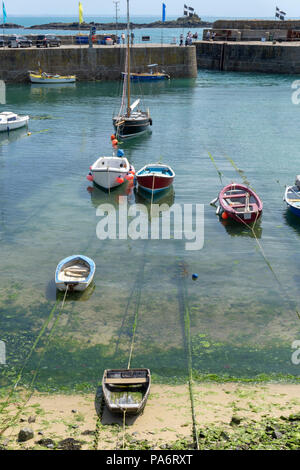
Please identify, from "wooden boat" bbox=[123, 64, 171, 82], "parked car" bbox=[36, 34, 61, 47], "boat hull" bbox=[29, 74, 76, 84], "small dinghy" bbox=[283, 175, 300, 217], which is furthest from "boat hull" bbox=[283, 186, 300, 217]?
"parked car" bbox=[36, 34, 61, 47]

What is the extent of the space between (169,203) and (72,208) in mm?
6691

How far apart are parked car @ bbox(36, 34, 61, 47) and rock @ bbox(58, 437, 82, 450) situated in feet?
250

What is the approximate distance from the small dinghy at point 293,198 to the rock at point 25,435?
2120 cm

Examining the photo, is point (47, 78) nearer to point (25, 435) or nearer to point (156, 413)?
point (156, 413)

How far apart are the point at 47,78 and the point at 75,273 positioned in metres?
60.5

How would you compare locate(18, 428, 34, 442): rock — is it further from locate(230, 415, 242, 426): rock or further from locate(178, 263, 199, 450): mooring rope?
locate(230, 415, 242, 426): rock

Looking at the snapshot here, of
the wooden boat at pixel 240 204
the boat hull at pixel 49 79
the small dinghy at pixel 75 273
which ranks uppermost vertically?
the boat hull at pixel 49 79

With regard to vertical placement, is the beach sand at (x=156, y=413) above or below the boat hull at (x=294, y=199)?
below

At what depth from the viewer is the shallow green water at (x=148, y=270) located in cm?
1777

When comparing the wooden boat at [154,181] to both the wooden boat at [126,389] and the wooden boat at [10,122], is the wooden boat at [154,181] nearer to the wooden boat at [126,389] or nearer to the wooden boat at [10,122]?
the wooden boat at [126,389]

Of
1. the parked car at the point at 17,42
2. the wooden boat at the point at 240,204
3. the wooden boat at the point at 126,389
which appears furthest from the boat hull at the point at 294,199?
the parked car at the point at 17,42

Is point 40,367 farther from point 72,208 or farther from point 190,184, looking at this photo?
point 190,184

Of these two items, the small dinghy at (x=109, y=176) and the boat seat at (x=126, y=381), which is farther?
the small dinghy at (x=109, y=176)

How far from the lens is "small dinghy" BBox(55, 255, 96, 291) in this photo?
70.2 feet
